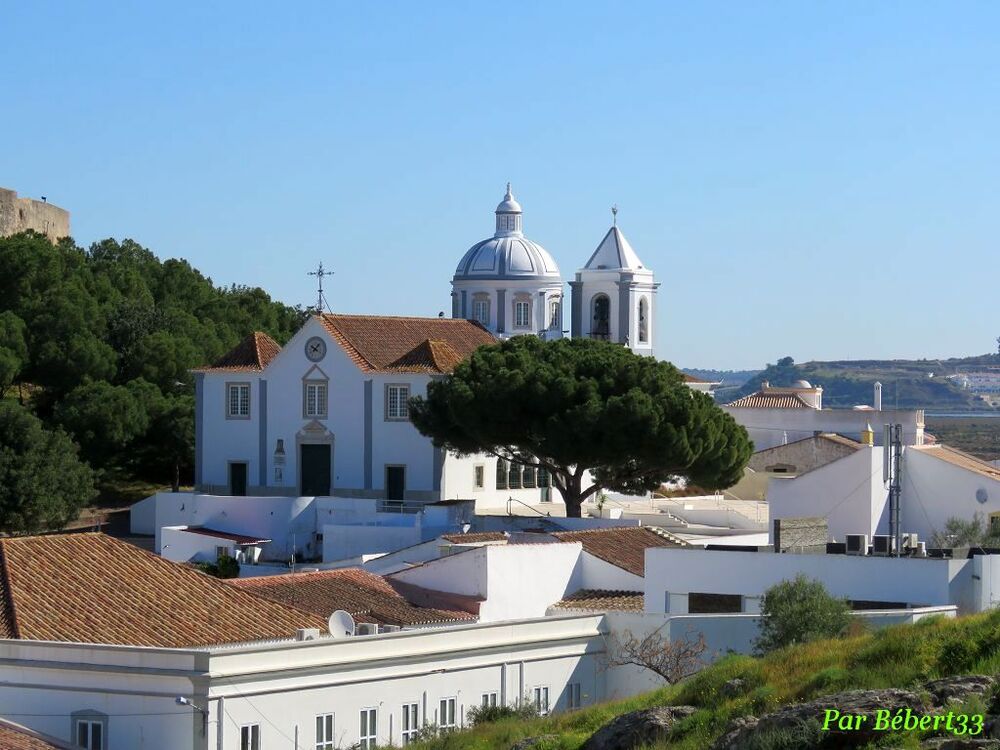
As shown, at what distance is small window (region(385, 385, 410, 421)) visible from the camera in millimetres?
56062

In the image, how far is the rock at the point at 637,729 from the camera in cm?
1927

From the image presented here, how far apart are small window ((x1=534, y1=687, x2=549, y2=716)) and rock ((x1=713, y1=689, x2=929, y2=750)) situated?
12.4 metres

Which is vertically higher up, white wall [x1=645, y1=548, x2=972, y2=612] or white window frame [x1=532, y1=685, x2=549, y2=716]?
white wall [x1=645, y1=548, x2=972, y2=612]

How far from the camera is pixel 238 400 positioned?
5850cm

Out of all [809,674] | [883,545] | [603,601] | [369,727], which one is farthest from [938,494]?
[809,674]

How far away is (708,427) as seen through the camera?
5022 centimetres

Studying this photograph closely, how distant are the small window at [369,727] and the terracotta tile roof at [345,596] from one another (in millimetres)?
4187

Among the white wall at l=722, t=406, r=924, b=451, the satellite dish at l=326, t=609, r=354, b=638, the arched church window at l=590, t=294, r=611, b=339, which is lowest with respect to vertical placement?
the satellite dish at l=326, t=609, r=354, b=638

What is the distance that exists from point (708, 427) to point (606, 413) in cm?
281

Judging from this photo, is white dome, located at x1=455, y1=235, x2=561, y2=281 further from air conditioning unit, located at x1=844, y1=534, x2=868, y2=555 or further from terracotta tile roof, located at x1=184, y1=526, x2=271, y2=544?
air conditioning unit, located at x1=844, y1=534, x2=868, y2=555

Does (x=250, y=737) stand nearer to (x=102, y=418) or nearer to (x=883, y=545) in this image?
(x=883, y=545)

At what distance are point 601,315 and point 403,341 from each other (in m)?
13.8

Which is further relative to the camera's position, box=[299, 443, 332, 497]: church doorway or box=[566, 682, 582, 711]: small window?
box=[299, 443, 332, 497]: church doorway

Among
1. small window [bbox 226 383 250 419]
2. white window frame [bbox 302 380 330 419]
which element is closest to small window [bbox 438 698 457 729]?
white window frame [bbox 302 380 330 419]
